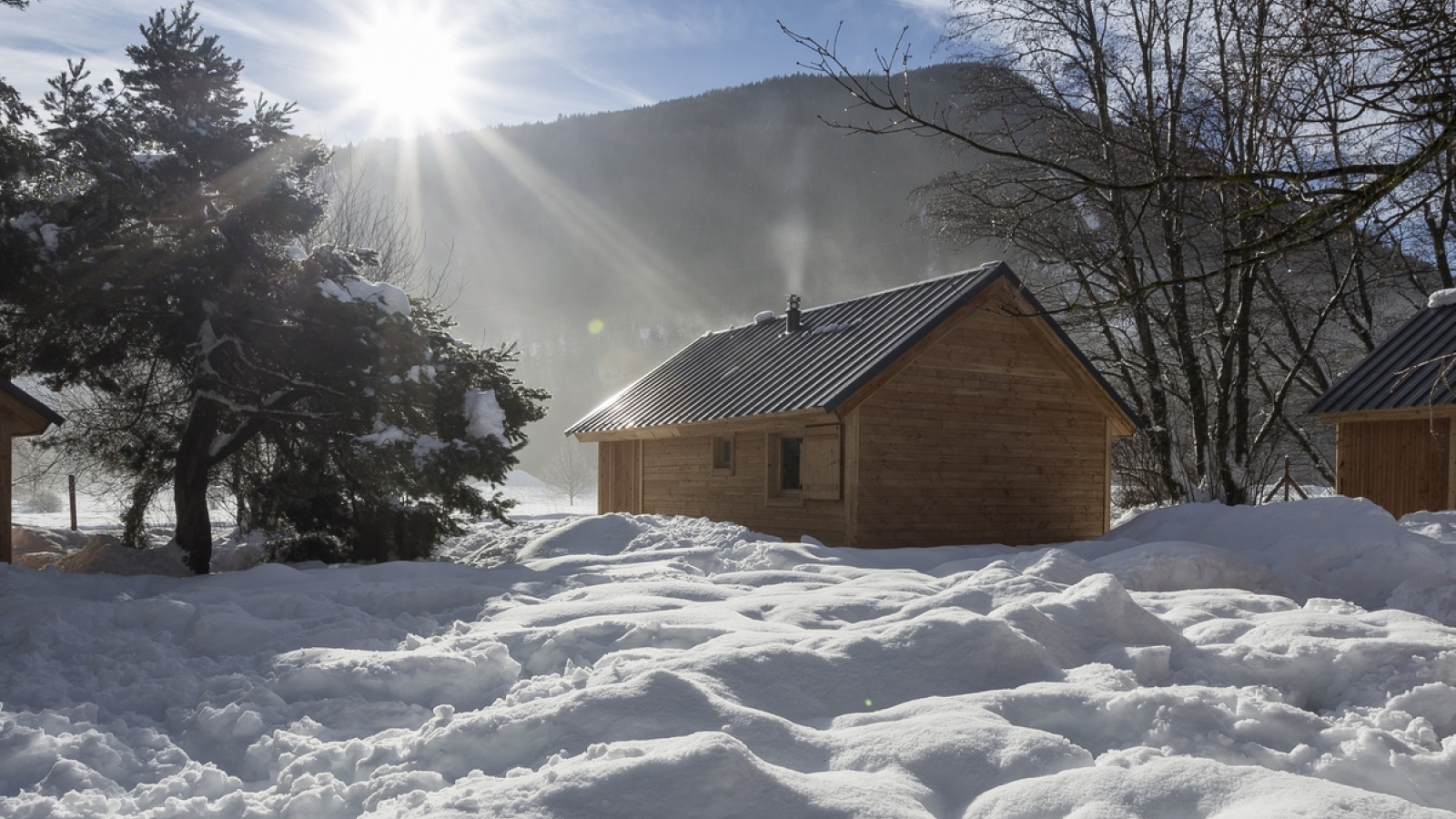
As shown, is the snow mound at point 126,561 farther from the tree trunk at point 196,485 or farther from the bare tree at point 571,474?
the bare tree at point 571,474

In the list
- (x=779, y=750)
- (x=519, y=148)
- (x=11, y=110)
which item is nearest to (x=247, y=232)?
(x=11, y=110)

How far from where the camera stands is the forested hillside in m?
102

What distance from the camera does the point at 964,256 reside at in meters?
81.5

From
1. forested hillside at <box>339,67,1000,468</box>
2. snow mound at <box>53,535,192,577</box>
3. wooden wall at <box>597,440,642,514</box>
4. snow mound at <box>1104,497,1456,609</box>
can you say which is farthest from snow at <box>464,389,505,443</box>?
forested hillside at <box>339,67,1000,468</box>

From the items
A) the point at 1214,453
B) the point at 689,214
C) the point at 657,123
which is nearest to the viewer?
the point at 1214,453

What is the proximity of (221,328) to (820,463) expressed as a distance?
8496mm

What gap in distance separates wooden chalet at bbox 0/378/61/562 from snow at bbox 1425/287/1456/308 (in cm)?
2121

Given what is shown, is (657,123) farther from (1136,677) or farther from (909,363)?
(1136,677)

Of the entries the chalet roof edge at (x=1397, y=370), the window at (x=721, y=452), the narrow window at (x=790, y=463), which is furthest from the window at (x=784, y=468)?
the chalet roof edge at (x=1397, y=370)

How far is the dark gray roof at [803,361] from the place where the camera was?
1450 cm

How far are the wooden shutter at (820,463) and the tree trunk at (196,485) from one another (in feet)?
27.5

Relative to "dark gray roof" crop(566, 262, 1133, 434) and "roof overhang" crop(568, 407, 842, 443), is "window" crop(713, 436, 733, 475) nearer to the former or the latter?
"roof overhang" crop(568, 407, 842, 443)

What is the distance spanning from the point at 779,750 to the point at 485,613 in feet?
12.9

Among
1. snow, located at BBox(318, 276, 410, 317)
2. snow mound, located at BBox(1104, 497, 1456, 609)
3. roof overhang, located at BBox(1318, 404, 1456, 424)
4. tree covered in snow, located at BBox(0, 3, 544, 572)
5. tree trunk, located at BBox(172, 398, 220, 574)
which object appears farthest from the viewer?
roof overhang, located at BBox(1318, 404, 1456, 424)
